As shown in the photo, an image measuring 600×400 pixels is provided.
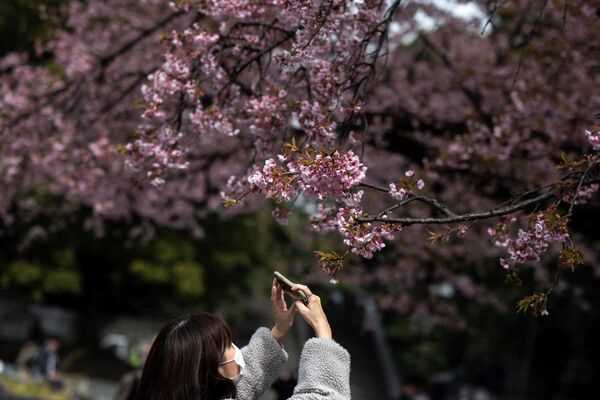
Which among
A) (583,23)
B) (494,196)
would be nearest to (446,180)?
(494,196)

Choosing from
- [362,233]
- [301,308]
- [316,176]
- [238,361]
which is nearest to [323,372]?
[301,308]

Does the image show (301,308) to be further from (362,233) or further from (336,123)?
(336,123)

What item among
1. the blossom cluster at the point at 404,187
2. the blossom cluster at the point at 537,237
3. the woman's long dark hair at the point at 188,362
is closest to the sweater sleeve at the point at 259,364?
the woman's long dark hair at the point at 188,362

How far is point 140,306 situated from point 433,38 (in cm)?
1949

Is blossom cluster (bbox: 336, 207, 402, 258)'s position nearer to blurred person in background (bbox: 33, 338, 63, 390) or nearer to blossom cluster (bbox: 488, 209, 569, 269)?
blossom cluster (bbox: 488, 209, 569, 269)

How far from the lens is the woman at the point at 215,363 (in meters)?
2.64

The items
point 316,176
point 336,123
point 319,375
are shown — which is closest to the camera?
point 319,375

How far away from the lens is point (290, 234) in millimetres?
22984

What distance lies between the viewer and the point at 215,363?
8.89ft

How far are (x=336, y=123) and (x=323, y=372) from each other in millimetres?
2612

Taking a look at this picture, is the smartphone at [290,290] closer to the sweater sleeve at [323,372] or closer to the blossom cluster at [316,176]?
the sweater sleeve at [323,372]

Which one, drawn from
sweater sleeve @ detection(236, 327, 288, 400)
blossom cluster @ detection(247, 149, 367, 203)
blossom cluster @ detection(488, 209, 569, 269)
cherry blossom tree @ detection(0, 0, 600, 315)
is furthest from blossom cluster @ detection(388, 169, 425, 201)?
sweater sleeve @ detection(236, 327, 288, 400)

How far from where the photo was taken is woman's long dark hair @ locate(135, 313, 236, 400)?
8.73 ft

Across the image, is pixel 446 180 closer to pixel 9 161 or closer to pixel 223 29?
pixel 223 29
